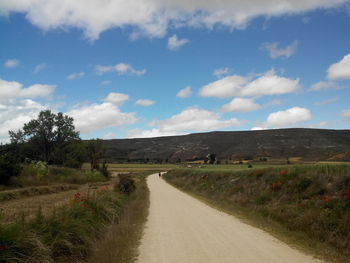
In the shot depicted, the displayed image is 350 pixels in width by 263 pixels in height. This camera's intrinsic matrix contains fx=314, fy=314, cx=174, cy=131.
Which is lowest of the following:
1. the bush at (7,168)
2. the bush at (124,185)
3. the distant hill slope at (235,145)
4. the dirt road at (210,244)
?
the dirt road at (210,244)

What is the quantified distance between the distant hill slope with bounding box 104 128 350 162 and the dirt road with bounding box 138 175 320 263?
62.7m

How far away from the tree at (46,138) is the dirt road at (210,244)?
52.5 m

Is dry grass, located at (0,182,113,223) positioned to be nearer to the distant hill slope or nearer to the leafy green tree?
the leafy green tree

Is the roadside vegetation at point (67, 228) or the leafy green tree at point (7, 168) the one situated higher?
the leafy green tree at point (7, 168)

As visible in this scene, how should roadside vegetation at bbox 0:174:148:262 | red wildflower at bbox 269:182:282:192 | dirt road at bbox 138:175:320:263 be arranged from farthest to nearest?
1. red wildflower at bbox 269:182:282:192
2. dirt road at bbox 138:175:320:263
3. roadside vegetation at bbox 0:174:148:262

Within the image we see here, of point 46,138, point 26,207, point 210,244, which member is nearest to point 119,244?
point 210,244

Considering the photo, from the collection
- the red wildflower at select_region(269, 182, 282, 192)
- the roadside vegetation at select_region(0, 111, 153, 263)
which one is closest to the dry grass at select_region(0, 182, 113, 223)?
the roadside vegetation at select_region(0, 111, 153, 263)

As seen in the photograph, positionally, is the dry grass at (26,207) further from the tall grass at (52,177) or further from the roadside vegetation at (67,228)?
the tall grass at (52,177)

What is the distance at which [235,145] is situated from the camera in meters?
110

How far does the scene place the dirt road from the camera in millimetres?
7621

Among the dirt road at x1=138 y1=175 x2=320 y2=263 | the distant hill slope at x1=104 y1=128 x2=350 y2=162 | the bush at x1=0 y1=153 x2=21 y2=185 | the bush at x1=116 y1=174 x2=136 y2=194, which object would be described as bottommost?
the dirt road at x1=138 y1=175 x2=320 y2=263

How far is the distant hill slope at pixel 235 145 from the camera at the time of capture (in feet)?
298

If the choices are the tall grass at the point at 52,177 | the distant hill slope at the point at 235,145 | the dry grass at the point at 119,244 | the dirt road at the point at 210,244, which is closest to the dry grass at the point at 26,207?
the dry grass at the point at 119,244

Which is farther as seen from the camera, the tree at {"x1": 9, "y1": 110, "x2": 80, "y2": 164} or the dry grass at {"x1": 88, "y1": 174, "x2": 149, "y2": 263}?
the tree at {"x1": 9, "y1": 110, "x2": 80, "y2": 164}
